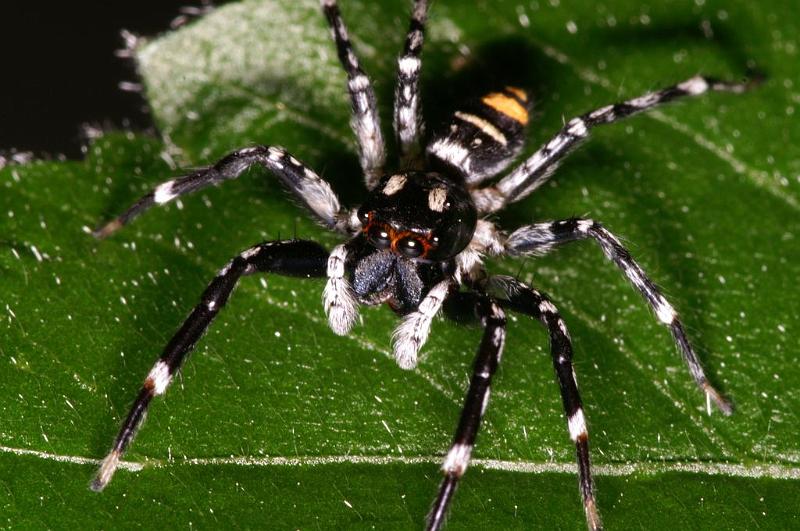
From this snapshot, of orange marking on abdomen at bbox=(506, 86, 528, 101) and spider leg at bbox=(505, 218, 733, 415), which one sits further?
orange marking on abdomen at bbox=(506, 86, 528, 101)

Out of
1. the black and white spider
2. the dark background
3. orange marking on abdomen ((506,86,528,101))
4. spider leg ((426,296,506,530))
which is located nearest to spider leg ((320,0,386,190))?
the black and white spider

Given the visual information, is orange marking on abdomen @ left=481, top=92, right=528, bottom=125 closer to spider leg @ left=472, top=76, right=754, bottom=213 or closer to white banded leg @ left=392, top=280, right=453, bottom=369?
spider leg @ left=472, top=76, right=754, bottom=213

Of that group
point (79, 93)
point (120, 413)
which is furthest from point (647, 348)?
point (79, 93)

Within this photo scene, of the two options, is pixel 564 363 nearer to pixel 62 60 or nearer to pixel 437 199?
pixel 437 199

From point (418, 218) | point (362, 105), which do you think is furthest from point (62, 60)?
point (418, 218)

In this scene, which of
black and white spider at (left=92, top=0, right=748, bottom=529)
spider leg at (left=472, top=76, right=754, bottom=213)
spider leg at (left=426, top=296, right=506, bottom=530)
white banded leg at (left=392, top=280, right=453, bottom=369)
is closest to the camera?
spider leg at (left=426, top=296, right=506, bottom=530)

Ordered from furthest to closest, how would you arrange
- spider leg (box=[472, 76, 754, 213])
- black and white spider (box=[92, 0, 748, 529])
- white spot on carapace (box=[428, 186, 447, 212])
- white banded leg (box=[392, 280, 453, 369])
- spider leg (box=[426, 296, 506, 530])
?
spider leg (box=[472, 76, 754, 213])
white spot on carapace (box=[428, 186, 447, 212])
white banded leg (box=[392, 280, 453, 369])
black and white spider (box=[92, 0, 748, 529])
spider leg (box=[426, 296, 506, 530])

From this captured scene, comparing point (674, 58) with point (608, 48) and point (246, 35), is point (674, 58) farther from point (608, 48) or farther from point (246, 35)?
point (246, 35)
